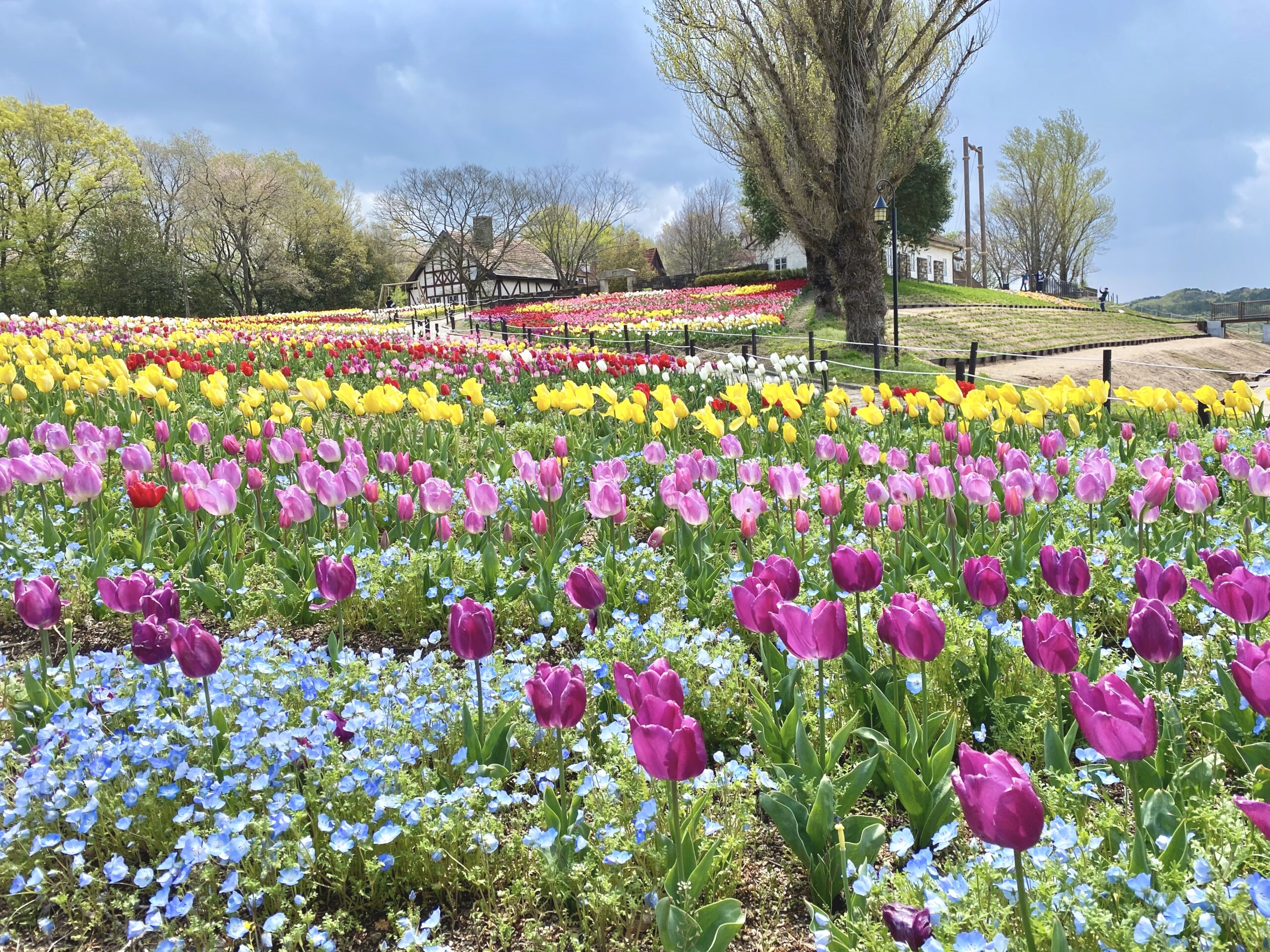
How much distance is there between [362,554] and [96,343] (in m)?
11.0

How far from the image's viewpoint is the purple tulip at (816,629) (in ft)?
5.60

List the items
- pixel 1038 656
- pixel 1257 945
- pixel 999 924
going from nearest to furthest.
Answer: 1. pixel 1257 945
2. pixel 999 924
3. pixel 1038 656

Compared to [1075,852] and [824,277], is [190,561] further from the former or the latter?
[824,277]

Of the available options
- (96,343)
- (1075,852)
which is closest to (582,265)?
(96,343)

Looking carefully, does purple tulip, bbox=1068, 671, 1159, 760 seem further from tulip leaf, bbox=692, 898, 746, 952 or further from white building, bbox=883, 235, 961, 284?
white building, bbox=883, 235, 961, 284

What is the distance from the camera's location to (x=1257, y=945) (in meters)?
1.37

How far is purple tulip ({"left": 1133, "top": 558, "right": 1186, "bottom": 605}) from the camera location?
2105 mm

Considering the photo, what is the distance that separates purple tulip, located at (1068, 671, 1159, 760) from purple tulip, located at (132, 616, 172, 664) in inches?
82.6

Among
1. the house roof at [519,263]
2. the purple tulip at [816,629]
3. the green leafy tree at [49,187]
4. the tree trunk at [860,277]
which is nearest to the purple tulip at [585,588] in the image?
the purple tulip at [816,629]

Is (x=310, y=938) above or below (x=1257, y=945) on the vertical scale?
below

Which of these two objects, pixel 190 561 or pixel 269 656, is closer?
pixel 269 656

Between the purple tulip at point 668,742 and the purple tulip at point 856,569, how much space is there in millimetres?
805

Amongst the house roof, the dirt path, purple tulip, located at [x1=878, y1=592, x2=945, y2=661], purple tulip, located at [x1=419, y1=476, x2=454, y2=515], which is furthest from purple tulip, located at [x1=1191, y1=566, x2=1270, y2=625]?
the house roof

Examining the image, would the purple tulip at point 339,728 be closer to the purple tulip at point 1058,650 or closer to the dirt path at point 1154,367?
the purple tulip at point 1058,650
